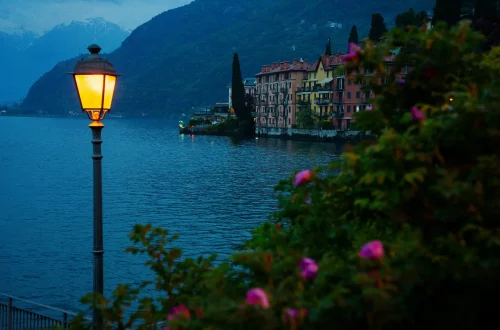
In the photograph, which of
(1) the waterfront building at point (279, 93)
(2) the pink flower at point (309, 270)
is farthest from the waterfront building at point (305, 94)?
(2) the pink flower at point (309, 270)

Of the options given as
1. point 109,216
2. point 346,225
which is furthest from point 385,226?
point 109,216

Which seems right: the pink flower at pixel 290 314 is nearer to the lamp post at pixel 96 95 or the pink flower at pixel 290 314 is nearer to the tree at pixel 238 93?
the lamp post at pixel 96 95

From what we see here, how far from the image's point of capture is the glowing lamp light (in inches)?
335

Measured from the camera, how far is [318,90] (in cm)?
12862

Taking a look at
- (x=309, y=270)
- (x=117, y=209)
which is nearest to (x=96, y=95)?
(x=309, y=270)

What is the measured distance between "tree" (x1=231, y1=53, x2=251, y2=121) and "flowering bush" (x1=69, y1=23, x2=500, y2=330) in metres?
128

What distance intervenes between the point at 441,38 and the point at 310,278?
2.31m

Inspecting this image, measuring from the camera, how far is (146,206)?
163ft

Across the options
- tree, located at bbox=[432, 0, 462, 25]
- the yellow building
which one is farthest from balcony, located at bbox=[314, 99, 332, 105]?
tree, located at bbox=[432, 0, 462, 25]

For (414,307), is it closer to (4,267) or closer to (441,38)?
(441,38)

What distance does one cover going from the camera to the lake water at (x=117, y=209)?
30500 mm

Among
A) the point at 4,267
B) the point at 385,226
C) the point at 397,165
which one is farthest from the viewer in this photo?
the point at 4,267

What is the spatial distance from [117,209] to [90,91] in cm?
4094

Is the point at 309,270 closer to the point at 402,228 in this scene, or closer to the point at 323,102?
the point at 402,228
